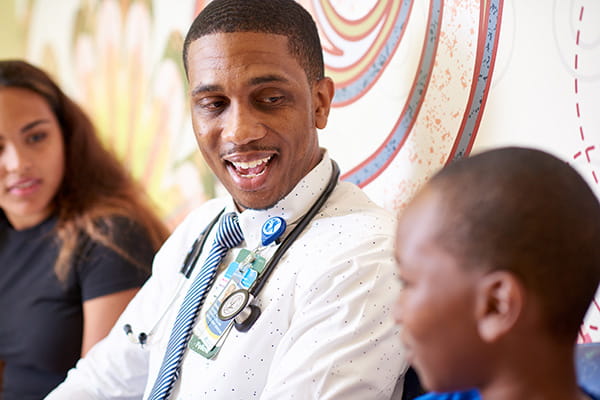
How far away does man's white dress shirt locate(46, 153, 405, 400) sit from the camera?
966 millimetres

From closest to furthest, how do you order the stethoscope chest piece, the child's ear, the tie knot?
the child's ear
the stethoscope chest piece
the tie knot

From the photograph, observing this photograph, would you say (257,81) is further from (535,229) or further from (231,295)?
(535,229)

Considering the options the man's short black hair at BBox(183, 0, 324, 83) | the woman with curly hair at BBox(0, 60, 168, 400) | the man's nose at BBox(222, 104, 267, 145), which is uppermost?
the man's short black hair at BBox(183, 0, 324, 83)

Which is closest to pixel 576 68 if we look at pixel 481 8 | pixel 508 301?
pixel 481 8

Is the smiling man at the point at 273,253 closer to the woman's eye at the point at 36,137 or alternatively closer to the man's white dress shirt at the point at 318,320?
the man's white dress shirt at the point at 318,320

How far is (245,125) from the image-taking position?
45.3 inches

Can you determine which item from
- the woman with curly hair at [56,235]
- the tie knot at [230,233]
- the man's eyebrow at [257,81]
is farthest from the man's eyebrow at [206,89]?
the woman with curly hair at [56,235]

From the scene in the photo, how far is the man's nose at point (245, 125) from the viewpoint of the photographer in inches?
45.3

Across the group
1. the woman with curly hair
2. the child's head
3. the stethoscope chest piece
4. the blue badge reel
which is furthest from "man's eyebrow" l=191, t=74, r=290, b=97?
the woman with curly hair

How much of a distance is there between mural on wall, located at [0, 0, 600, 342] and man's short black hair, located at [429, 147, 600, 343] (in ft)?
1.40

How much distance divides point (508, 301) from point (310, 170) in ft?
2.11

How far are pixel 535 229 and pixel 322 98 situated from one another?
69 cm

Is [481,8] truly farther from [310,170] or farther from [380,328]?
[380,328]

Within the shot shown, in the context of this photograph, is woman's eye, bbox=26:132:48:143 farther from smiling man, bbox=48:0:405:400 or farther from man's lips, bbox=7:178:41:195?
smiling man, bbox=48:0:405:400
